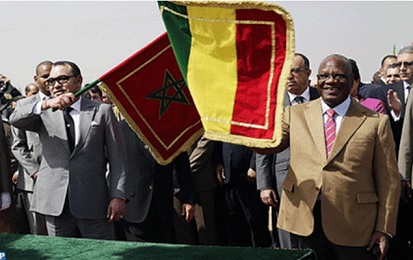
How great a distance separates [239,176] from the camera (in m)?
7.06

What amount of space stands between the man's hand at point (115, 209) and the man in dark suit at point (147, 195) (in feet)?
1.29

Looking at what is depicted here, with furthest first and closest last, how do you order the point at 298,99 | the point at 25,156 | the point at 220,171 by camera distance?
the point at 220,171
the point at 25,156
the point at 298,99

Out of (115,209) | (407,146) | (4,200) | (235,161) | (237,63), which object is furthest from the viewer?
(235,161)

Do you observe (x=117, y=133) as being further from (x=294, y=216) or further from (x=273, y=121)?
(x=273, y=121)

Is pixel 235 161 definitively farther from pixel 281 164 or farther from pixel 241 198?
pixel 281 164

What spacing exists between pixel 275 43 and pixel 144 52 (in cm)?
112

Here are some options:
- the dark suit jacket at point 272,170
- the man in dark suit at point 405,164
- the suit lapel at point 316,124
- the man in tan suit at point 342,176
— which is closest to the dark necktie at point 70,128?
the dark suit jacket at point 272,170

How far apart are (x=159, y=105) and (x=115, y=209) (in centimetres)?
98

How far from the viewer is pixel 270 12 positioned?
154 inches

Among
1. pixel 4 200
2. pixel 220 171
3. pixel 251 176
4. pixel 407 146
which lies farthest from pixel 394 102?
pixel 4 200

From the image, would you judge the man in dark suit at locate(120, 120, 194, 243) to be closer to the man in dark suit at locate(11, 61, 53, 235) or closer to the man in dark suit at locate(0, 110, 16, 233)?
the man in dark suit at locate(11, 61, 53, 235)

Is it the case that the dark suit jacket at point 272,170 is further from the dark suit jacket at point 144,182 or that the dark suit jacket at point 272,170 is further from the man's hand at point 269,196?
the dark suit jacket at point 144,182

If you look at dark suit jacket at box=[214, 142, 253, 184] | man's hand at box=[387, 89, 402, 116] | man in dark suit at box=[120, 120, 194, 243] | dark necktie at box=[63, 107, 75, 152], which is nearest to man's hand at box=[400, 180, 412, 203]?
man's hand at box=[387, 89, 402, 116]

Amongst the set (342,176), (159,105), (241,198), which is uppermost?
(159,105)
